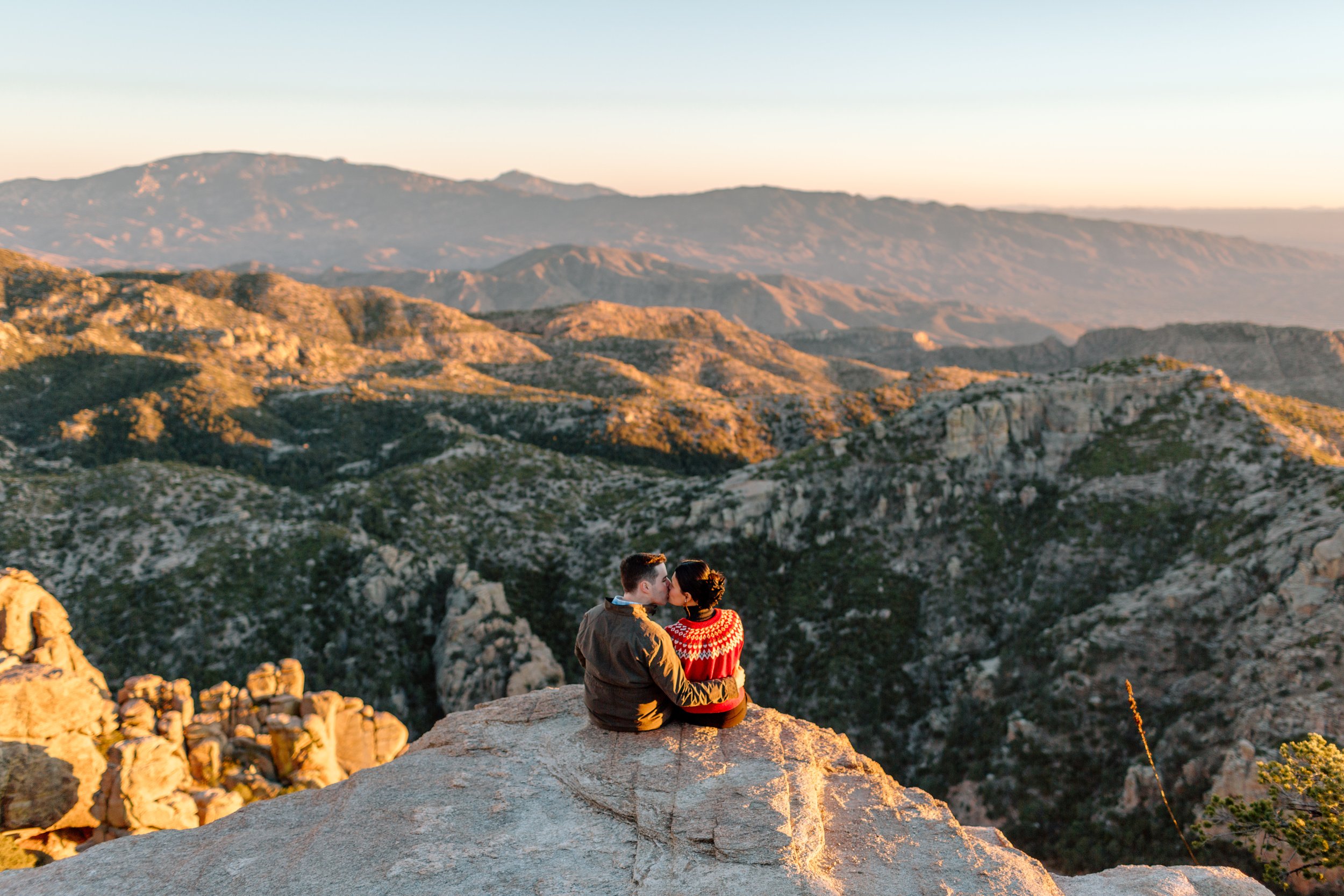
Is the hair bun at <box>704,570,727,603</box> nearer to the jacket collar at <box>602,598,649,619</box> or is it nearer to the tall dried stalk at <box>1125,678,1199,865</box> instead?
the jacket collar at <box>602,598,649,619</box>

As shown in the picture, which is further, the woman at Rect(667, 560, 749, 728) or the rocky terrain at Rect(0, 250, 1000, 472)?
the rocky terrain at Rect(0, 250, 1000, 472)

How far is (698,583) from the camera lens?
11.4 meters

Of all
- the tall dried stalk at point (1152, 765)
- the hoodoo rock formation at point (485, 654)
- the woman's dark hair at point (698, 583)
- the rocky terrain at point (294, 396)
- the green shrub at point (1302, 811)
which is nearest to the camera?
the woman's dark hair at point (698, 583)

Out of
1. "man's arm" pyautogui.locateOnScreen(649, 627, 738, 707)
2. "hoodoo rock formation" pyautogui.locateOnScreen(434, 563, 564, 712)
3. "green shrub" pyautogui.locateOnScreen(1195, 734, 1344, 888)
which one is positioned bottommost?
"hoodoo rock formation" pyautogui.locateOnScreen(434, 563, 564, 712)

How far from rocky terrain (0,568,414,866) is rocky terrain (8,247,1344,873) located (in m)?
15.9

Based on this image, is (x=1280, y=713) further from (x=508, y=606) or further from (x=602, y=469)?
(x=602, y=469)

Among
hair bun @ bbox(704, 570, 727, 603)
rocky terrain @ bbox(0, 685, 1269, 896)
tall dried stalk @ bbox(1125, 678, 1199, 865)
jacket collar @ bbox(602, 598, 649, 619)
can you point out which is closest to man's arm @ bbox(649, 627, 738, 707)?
jacket collar @ bbox(602, 598, 649, 619)

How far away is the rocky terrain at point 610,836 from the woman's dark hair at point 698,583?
253 centimetres

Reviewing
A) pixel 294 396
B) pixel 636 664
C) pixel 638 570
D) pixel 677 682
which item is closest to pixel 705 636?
pixel 677 682

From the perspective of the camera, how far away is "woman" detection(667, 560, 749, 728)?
1145 centimetres

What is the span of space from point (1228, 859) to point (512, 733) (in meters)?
28.7

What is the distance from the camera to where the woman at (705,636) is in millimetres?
11453

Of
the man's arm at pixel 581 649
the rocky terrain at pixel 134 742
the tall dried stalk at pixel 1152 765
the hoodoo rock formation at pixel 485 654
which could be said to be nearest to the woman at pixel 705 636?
the man's arm at pixel 581 649

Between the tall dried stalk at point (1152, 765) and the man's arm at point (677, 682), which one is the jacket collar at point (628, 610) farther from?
the tall dried stalk at point (1152, 765)
